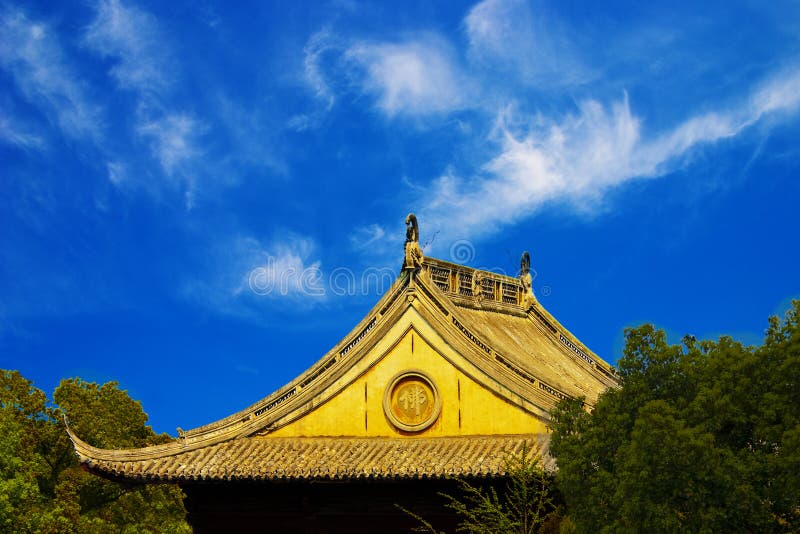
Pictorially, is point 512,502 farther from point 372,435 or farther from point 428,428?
point 372,435

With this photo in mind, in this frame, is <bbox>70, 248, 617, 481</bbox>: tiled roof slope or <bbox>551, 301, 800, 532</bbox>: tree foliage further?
<bbox>70, 248, 617, 481</bbox>: tiled roof slope

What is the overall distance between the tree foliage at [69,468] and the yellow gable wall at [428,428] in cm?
1530

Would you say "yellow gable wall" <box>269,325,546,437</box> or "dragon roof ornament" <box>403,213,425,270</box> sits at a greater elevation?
"dragon roof ornament" <box>403,213,425,270</box>

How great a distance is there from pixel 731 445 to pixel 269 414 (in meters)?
9.96

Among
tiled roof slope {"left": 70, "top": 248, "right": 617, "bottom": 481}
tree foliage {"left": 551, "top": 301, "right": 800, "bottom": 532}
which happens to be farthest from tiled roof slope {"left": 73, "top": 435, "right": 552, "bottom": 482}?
tree foliage {"left": 551, "top": 301, "right": 800, "bottom": 532}

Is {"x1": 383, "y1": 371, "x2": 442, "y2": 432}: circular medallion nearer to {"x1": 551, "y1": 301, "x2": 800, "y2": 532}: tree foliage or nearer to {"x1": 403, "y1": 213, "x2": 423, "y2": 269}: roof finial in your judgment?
{"x1": 403, "y1": 213, "x2": 423, "y2": 269}: roof finial

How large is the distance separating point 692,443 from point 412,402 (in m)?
8.29

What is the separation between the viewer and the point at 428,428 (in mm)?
19094

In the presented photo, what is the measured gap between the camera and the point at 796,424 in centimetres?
1198

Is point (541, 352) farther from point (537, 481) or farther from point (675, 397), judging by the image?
point (675, 397)

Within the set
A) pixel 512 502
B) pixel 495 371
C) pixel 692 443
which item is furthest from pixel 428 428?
pixel 692 443

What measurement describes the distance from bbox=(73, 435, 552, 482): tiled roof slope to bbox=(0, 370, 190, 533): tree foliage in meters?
15.2

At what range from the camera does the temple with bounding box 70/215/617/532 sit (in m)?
17.9

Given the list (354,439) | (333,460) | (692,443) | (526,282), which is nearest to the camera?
(692,443)
